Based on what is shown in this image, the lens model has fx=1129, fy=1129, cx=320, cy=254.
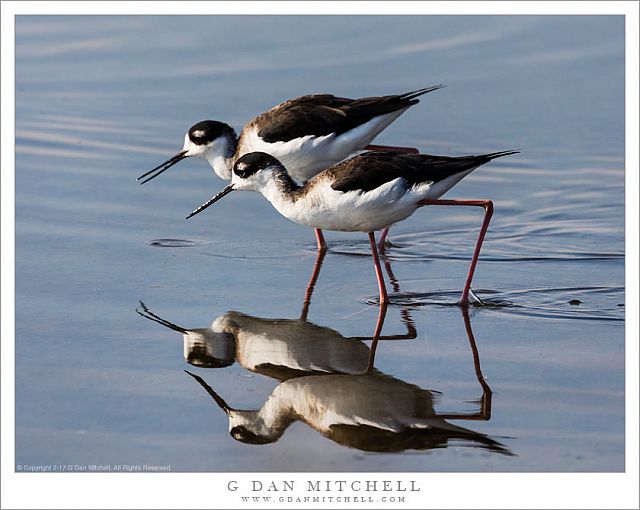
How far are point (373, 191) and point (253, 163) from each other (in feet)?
2.87

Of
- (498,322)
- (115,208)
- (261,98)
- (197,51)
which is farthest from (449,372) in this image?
(197,51)

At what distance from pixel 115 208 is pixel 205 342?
247cm

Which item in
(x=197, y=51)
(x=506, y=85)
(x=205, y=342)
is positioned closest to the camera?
(x=205, y=342)

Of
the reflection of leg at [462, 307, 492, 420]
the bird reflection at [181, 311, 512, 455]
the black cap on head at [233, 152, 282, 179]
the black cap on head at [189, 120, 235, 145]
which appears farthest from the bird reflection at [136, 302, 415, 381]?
the black cap on head at [189, 120, 235, 145]

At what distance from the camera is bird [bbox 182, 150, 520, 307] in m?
6.38

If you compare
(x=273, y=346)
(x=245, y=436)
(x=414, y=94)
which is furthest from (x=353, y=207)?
(x=414, y=94)

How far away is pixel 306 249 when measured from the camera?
25.1 feet

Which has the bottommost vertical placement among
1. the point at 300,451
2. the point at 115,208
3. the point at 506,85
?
the point at 300,451

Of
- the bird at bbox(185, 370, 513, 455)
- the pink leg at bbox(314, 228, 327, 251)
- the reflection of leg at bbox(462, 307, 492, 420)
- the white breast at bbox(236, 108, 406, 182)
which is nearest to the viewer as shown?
the bird at bbox(185, 370, 513, 455)

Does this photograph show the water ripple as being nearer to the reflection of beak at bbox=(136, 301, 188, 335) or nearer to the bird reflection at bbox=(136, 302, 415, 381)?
the bird reflection at bbox=(136, 302, 415, 381)

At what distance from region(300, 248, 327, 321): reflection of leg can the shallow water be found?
5cm

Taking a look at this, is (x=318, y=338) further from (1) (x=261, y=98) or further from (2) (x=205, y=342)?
(1) (x=261, y=98)

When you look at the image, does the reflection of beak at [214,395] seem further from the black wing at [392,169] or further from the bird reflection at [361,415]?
the black wing at [392,169]

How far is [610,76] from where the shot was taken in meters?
10.7
